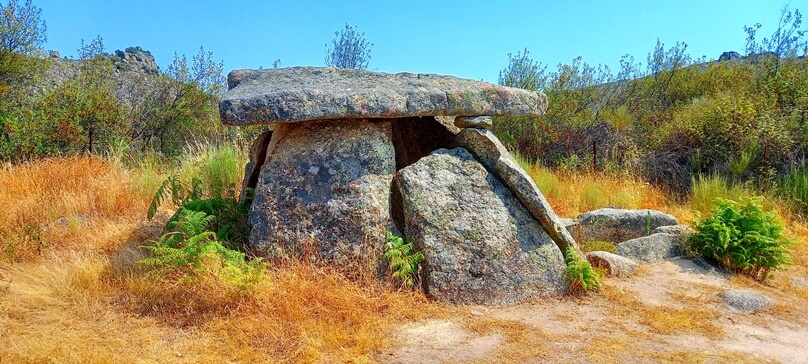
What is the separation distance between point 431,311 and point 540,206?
1.45 m

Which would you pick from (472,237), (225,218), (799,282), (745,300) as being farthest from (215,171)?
(799,282)

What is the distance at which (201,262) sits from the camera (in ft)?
14.9

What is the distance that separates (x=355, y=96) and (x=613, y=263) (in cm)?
307

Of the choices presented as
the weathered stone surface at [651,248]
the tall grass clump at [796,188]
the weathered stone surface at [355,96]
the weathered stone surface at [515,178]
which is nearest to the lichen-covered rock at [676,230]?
the weathered stone surface at [651,248]

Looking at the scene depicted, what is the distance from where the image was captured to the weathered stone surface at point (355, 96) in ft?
16.0

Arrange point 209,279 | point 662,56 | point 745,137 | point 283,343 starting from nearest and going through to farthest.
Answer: point 283,343 < point 209,279 < point 745,137 < point 662,56

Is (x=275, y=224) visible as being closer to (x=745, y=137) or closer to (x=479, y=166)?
(x=479, y=166)

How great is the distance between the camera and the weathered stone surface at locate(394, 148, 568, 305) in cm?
483

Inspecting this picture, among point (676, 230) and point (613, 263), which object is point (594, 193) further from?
point (613, 263)

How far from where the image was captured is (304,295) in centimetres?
431

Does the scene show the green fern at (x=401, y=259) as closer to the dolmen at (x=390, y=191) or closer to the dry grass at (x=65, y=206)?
the dolmen at (x=390, y=191)

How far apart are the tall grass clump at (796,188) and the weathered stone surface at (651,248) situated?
3424mm

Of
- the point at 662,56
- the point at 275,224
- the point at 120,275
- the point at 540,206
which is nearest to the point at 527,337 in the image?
the point at 540,206

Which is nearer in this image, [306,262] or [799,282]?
[306,262]
